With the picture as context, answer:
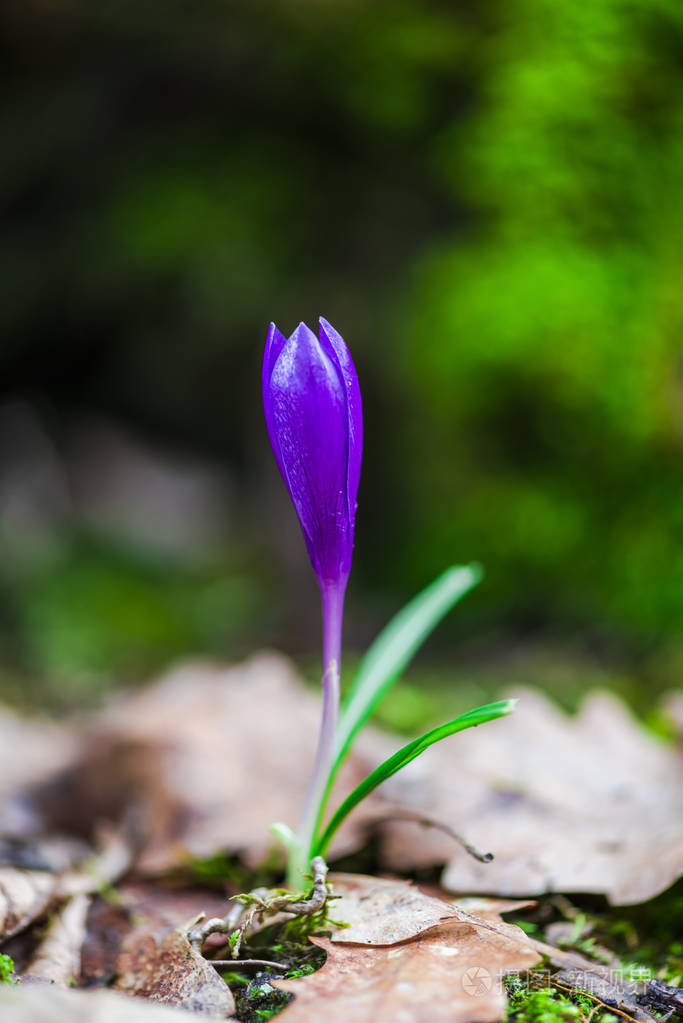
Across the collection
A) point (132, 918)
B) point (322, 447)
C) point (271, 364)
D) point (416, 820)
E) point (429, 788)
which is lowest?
point (132, 918)

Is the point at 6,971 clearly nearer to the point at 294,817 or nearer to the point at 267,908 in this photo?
the point at 267,908

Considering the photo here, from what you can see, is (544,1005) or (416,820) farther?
(416,820)

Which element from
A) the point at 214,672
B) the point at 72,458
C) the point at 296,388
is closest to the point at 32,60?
the point at 72,458

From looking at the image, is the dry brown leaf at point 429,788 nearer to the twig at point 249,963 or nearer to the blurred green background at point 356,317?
the twig at point 249,963

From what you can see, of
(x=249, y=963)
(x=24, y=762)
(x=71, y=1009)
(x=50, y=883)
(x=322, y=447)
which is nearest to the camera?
(x=71, y=1009)

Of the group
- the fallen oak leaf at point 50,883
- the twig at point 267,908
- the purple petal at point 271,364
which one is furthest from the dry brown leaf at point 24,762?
the purple petal at point 271,364

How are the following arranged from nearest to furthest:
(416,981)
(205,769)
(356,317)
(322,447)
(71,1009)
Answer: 1. (71,1009)
2. (416,981)
3. (322,447)
4. (205,769)
5. (356,317)

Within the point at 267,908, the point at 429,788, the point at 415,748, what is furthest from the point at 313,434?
the point at 429,788
